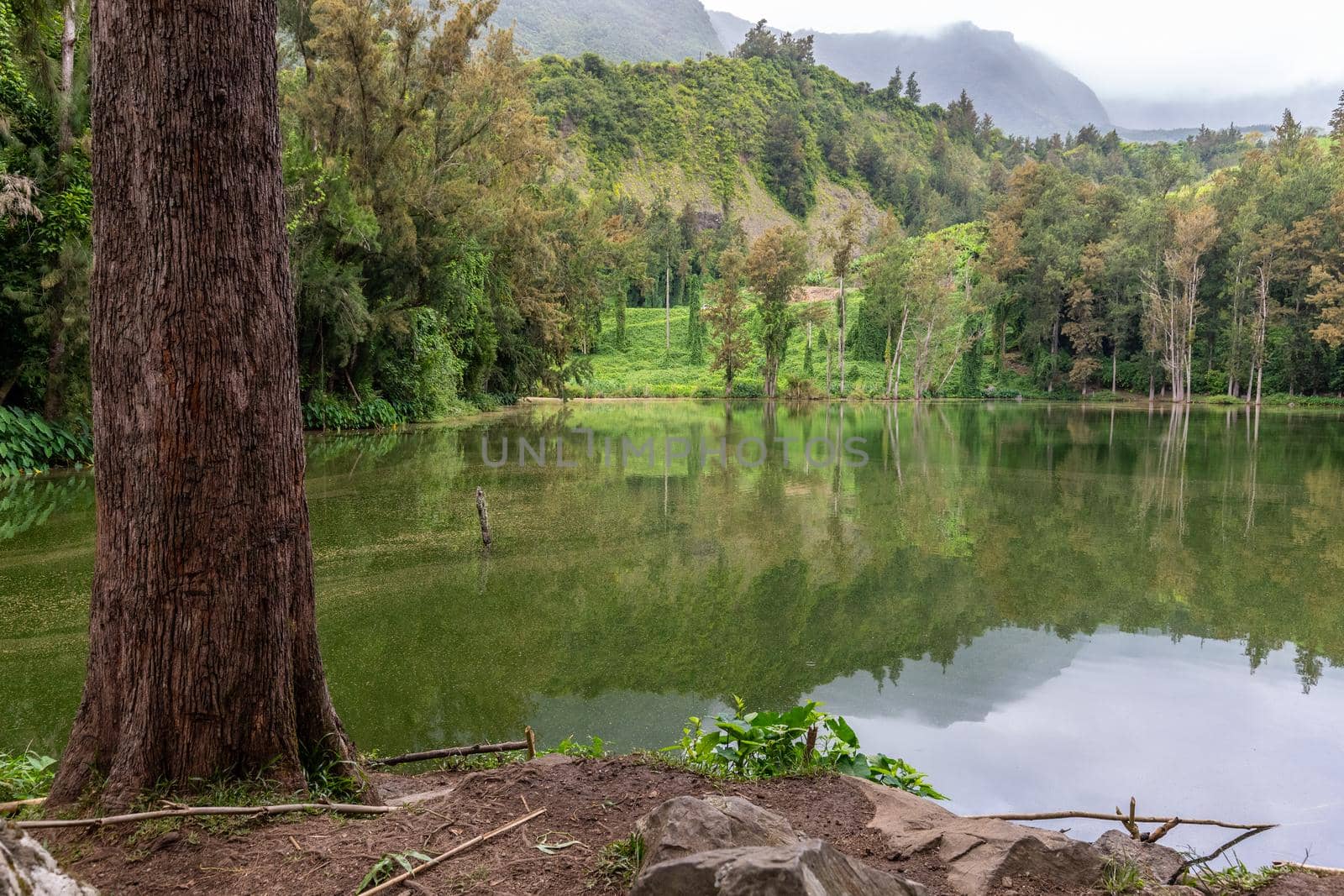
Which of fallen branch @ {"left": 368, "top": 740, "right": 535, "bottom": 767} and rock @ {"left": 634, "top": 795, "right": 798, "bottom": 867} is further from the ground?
rock @ {"left": 634, "top": 795, "right": 798, "bottom": 867}

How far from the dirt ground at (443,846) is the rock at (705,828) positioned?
0.63 ft

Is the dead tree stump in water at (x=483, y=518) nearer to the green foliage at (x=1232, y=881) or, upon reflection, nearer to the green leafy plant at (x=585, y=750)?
the green leafy plant at (x=585, y=750)

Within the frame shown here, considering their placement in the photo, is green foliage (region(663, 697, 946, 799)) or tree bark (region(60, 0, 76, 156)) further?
tree bark (region(60, 0, 76, 156))

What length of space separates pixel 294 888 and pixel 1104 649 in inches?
217

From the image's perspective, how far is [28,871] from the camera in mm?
1646

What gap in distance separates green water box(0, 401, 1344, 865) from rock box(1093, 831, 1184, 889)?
1190 millimetres

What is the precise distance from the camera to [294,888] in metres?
1.98

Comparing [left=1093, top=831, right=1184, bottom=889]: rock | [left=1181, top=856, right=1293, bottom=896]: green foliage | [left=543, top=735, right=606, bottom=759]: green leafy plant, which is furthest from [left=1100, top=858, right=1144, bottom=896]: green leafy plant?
[left=543, top=735, right=606, bottom=759]: green leafy plant

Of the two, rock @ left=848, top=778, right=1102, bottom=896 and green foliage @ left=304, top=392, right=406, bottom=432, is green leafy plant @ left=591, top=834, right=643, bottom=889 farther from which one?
green foliage @ left=304, top=392, right=406, bottom=432

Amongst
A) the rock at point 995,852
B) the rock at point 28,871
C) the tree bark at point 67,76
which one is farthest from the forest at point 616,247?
the rock at point 995,852

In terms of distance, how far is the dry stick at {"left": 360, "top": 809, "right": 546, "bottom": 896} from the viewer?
76.3 inches

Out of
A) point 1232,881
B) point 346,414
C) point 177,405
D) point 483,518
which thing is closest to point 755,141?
point 346,414

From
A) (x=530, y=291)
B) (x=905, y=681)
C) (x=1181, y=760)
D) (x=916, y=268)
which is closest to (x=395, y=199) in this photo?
(x=530, y=291)

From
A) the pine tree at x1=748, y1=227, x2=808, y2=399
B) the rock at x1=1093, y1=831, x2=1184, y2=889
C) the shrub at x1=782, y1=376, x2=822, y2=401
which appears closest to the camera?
the rock at x1=1093, y1=831, x2=1184, y2=889
